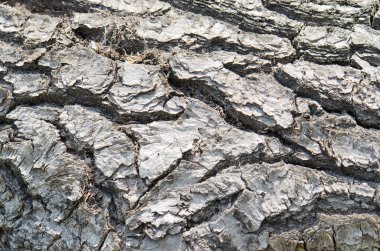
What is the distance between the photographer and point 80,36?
208 centimetres

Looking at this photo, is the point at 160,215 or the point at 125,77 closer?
the point at 160,215

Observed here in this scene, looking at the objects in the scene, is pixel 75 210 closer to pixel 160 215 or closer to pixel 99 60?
pixel 160 215

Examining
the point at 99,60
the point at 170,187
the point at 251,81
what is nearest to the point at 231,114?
the point at 251,81

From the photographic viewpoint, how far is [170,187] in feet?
5.80

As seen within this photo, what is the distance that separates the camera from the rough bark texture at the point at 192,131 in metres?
1.76

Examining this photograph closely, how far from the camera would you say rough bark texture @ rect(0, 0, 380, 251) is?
176cm

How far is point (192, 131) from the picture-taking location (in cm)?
186

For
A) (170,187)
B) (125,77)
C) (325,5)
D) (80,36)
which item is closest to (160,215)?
(170,187)

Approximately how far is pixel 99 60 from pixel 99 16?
0.24 metres

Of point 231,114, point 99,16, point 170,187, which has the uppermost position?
point 99,16

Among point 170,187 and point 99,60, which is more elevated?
point 99,60

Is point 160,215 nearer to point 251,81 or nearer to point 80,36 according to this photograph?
point 251,81

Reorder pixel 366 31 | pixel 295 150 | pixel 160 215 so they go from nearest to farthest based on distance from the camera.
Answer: pixel 160 215
pixel 295 150
pixel 366 31

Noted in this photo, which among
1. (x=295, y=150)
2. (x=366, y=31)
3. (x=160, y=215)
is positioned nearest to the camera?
(x=160, y=215)
